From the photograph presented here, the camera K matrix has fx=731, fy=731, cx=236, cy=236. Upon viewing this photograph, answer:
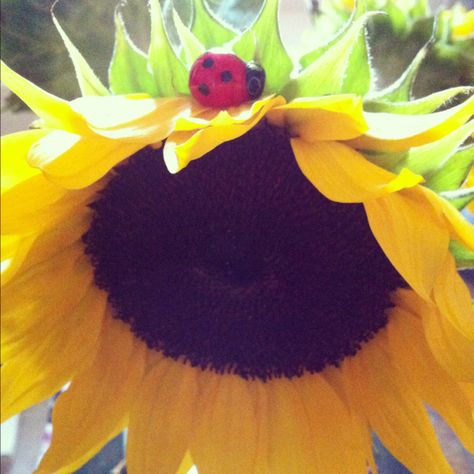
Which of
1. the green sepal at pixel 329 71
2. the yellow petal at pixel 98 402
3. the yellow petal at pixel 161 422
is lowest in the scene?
the yellow petal at pixel 161 422

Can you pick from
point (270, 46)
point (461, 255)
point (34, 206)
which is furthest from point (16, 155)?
point (461, 255)

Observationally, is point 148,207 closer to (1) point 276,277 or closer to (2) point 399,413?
(1) point 276,277

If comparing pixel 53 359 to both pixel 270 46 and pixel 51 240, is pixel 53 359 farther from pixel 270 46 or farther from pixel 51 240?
pixel 270 46

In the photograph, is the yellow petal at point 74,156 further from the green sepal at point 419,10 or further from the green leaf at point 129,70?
the green sepal at point 419,10

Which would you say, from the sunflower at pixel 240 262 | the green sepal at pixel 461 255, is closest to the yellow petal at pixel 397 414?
the sunflower at pixel 240 262

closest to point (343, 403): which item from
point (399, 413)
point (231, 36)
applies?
point (399, 413)
